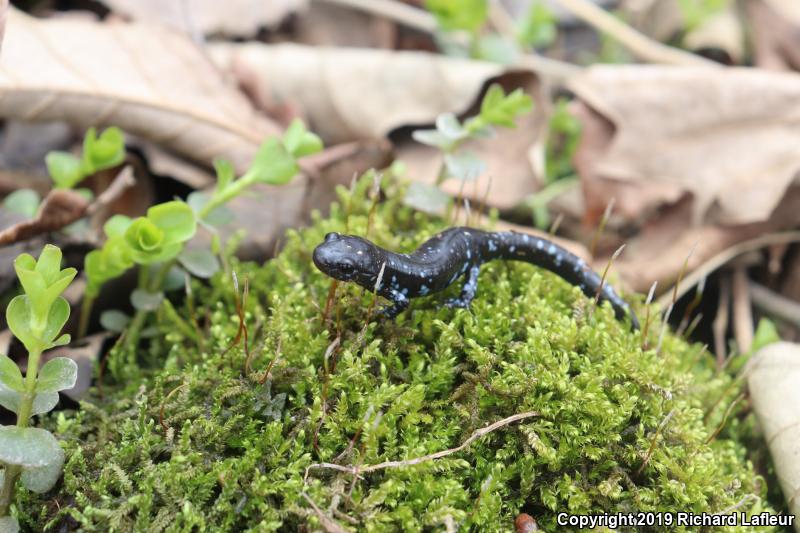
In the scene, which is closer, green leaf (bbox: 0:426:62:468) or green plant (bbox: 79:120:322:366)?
green leaf (bbox: 0:426:62:468)

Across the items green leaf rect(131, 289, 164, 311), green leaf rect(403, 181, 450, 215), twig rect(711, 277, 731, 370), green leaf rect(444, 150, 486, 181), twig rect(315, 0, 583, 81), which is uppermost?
twig rect(315, 0, 583, 81)

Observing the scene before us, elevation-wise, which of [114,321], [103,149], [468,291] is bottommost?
[114,321]

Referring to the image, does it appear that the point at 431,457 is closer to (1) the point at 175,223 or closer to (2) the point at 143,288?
(1) the point at 175,223

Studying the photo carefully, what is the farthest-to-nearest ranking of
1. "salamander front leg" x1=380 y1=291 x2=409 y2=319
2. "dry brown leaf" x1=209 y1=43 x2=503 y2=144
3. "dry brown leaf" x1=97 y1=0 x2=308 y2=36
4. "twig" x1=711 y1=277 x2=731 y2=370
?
"dry brown leaf" x1=97 y1=0 x2=308 y2=36, "dry brown leaf" x1=209 y1=43 x2=503 y2=144, "twig" x1=711 y1=277 x2=731 y2=370, "salamander front leg" x1=380 y1=291 x2=409 y2=319

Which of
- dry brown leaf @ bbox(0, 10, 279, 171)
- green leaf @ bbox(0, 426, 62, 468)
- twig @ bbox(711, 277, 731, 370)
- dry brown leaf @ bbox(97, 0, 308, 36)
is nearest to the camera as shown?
green leaf @ bbox(0, 426, 62, 468)

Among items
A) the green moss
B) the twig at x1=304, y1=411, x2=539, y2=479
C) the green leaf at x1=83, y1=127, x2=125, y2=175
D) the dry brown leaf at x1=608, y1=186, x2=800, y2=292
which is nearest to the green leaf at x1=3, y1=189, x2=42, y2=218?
the green leaf at x1=83, y1=127, x2=125, y2=175

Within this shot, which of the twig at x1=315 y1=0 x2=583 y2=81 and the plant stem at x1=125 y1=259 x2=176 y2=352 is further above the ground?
the twig at x1=315 y1=0 x2=583 y2=81

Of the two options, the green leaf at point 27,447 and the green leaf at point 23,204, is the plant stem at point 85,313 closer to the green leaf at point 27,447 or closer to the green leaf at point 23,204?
the green leaf at point 23,204

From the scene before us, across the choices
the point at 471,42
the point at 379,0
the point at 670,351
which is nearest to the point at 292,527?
the point at 670,351

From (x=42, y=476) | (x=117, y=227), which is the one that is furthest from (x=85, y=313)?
(x=42, y=476)

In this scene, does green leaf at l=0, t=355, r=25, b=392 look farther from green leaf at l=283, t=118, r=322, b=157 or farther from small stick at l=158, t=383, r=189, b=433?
green leaf at l=283, t=118, r=322, b=157
